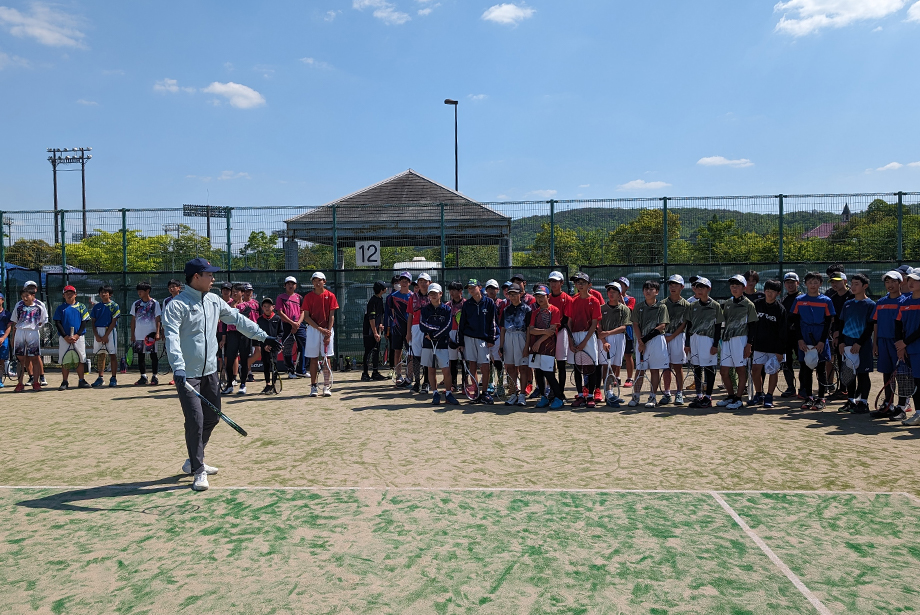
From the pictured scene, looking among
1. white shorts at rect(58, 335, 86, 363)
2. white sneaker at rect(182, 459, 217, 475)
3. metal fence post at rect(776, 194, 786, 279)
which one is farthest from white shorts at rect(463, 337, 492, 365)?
metal fence post at rect(776, 194, 786, 279)

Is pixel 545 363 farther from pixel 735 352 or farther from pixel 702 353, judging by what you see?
pixel 735 352

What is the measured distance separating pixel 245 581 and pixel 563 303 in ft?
22.3

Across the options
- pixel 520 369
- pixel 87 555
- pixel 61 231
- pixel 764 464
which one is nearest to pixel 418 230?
pixel 520 369

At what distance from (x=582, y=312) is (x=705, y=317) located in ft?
5.97

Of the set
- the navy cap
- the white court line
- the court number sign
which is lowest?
the white court line

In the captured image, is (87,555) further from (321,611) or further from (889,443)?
(889,443)

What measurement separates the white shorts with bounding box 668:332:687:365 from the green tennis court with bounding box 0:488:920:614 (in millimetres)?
4240

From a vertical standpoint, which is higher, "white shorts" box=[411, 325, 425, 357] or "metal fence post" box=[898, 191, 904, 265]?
"metal fence post" box=[898, 191, 904, 265]

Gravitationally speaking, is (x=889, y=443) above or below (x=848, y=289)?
below

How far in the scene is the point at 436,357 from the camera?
10055 millimetres

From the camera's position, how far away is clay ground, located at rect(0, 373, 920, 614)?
3.59m

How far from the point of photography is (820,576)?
3.75 metres

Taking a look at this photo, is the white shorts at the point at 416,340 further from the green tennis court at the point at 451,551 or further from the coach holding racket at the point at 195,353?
the green tennis court at the point at 451,551

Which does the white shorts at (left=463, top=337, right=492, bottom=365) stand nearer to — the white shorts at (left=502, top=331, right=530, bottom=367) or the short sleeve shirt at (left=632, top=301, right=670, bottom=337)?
the white shorts at (left=502, top=331, right=530, bottom=367)
